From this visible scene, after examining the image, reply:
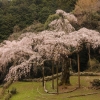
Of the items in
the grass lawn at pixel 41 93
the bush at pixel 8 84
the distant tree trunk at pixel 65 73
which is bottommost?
the grass lawn at pixel 41 93


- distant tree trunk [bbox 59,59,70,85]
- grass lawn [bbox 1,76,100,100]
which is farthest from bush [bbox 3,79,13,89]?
distant tree trunk [bbox 59,59,70,85]

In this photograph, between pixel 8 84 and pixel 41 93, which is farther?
pixel 8 84

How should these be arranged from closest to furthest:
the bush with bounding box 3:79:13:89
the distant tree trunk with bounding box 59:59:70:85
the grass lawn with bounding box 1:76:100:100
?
the grass lawn with bounding box 1:76:100:100 → the distant tree trunk with bounding box 59:59:70:85 → the bush with bounding box 3:79:13:89

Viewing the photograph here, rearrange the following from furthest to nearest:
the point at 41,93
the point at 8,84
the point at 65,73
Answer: the point at 8,84, the point at 65,73, the point at 41,93

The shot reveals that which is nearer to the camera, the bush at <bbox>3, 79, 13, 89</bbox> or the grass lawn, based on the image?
the grass lawn

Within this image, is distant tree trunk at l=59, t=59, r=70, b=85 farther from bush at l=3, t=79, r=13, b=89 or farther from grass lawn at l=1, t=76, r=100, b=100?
bush at l=3, t=79, r=13, b=89

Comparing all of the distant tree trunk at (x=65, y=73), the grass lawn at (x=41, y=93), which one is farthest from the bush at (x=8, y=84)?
the distant tree trunk at (x=65, y=73)

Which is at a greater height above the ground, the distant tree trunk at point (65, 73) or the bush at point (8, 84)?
the distant tree trunk at point (65, 73)

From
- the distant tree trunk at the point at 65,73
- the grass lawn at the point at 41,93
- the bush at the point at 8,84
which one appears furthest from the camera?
the bush at the point at 8,84

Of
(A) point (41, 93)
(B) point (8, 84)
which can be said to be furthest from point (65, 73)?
(B) point (8, 84)

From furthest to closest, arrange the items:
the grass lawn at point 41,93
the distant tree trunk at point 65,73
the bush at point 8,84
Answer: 1. the bush at point 8,84
2. the distant tree trunk at point 65,73
3. the grass lawn at point 41,93

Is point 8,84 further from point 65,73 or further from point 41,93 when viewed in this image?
point 65,73

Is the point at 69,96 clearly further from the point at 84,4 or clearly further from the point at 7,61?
the point at 84,4

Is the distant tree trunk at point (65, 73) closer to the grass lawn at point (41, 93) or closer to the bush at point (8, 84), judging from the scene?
the grass lawn at point (41, 93)
